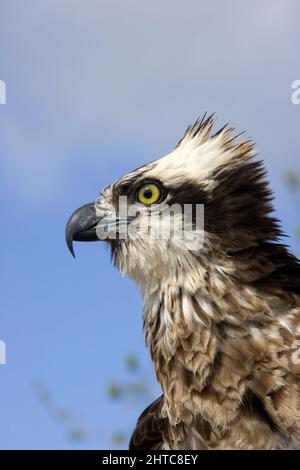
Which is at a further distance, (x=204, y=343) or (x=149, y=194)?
(x=149, y=194)

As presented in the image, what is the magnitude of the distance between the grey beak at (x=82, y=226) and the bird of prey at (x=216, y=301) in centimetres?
32

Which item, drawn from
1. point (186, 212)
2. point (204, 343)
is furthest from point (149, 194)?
point (204, 343)

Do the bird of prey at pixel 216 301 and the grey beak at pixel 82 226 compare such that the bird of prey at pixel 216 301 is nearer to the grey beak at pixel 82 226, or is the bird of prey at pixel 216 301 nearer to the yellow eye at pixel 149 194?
the yellow eye at pixel 149 194

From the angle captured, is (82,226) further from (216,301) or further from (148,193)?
(216,301)

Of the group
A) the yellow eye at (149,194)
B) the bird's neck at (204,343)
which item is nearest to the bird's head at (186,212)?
the yellow eye at (149,194)

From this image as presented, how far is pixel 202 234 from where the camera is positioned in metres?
7.34

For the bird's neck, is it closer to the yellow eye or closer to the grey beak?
the yellow eye

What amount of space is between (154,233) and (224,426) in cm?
214

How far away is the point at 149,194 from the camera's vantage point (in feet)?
26.5

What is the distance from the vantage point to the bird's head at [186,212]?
736cm

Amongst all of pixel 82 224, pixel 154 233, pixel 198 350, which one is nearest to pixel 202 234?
pixel 154 233

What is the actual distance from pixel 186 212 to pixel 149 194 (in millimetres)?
602

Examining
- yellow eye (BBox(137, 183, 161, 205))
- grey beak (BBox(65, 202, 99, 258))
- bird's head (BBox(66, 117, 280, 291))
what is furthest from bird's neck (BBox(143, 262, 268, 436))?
grey beak (BBox(65, 202, 99, 258))
